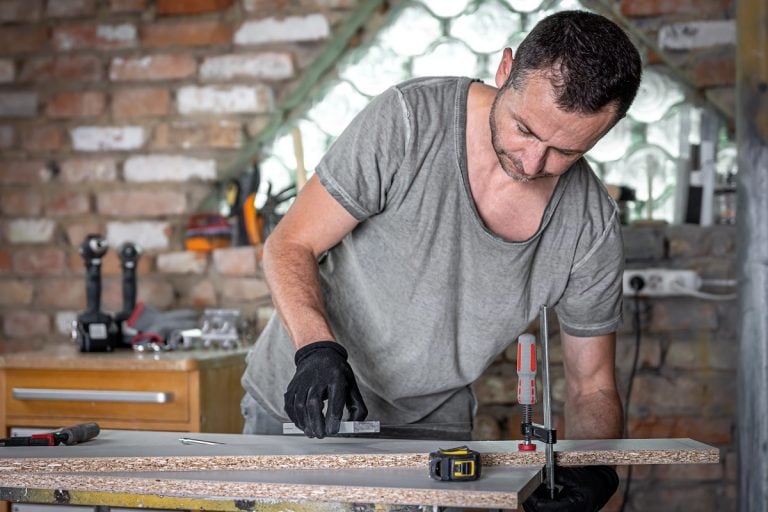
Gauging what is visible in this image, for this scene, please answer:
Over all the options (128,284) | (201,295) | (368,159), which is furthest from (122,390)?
(368,159)

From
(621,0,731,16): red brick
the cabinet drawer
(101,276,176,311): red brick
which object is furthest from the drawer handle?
(621,0,731,16): red brick

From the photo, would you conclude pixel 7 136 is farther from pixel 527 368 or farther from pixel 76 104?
pixel 527 368

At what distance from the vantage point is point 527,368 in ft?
4.15

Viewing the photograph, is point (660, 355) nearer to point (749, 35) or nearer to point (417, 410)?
→ point (749, 35)

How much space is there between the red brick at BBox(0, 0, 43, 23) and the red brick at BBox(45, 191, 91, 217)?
55 cm

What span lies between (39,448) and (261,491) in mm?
414

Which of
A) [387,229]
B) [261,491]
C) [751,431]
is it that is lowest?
[751,431]

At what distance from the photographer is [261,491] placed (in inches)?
43.8

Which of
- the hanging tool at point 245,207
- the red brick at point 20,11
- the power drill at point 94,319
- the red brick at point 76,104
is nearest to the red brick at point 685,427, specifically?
the hanging tool at point 245,207

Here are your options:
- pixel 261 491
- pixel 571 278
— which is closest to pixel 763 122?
pixel 571 278

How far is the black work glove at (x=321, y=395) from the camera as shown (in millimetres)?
1243

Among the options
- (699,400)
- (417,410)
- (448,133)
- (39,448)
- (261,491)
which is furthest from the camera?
(699,400)

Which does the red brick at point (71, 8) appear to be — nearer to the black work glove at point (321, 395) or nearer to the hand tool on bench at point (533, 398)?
the black work glove at point (321, 395)

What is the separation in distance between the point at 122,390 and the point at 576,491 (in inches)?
51.0
